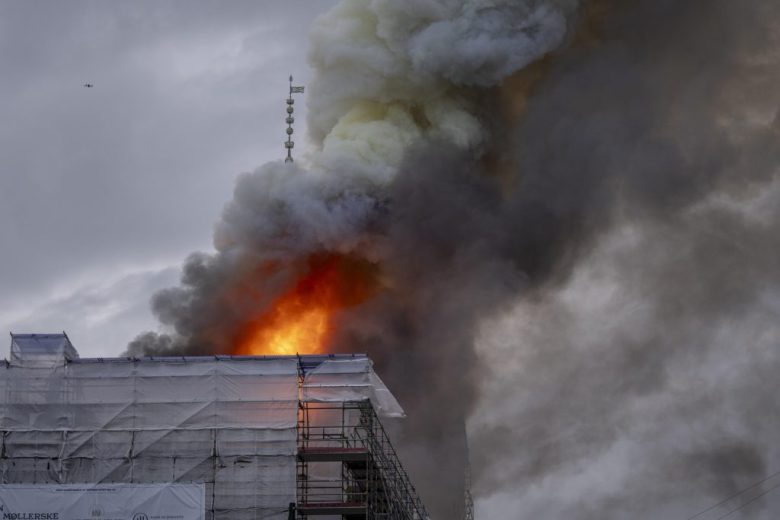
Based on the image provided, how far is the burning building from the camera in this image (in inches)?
2692

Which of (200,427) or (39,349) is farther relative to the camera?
(39,349)

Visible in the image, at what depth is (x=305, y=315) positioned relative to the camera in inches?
3310

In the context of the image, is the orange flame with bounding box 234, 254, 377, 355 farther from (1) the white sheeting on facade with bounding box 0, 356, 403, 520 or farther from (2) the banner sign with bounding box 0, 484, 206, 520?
(2) the banner sign with bounding box 0, 484, 206, 520

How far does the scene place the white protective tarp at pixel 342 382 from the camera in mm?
71125

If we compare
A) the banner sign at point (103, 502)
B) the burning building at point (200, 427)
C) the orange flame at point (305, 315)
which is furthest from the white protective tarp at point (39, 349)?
the orange flame at point (305, 315)

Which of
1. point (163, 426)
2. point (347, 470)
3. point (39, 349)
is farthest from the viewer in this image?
point (347, 470)

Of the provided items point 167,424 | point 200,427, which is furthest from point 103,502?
point 200,427

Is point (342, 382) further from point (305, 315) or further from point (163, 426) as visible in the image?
point (305, 315)

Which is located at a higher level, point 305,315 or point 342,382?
point 305,315

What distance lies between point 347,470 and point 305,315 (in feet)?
46.9

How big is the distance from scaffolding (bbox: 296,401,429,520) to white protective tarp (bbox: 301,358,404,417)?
502 millimetres

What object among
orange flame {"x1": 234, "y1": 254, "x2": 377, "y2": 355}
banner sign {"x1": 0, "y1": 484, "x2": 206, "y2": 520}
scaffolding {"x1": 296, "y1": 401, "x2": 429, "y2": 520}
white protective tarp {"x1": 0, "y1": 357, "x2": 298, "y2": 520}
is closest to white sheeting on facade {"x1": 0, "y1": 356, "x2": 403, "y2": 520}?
white protective tarp {"x1": 0, "y1": 357, "x2": 298, "y2": 520}

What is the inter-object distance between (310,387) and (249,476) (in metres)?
5.12

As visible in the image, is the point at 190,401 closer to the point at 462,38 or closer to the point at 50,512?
the point at 50,512
